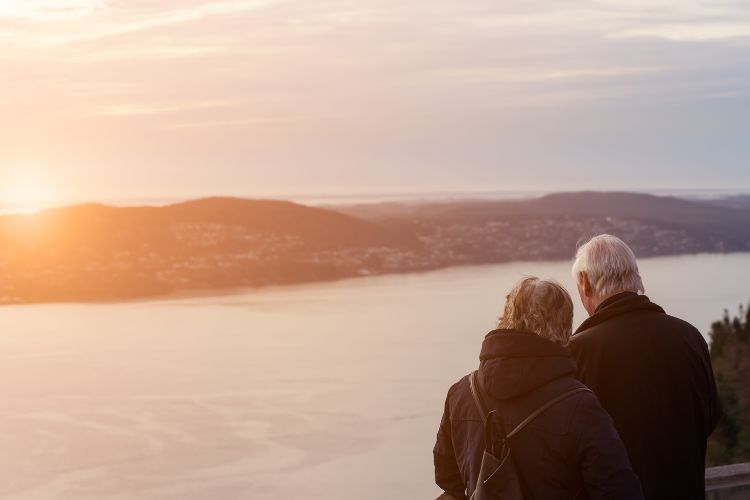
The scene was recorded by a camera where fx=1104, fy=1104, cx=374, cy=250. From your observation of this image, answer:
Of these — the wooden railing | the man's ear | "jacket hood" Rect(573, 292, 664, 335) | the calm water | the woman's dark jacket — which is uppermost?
the man's ear

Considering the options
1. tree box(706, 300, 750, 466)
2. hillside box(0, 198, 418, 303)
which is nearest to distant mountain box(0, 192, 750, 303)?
hillside box(0, 198, 418, 303)

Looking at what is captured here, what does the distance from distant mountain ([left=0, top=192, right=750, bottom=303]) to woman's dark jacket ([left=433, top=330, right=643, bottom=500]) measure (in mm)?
68204

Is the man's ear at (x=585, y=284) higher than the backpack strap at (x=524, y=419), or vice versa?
the man's ear at (x=585, y=284)

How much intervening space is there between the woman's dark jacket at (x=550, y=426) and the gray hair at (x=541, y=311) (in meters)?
0.03

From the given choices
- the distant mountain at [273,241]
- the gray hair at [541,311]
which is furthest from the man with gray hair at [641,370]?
the distant mountain at [273,241]

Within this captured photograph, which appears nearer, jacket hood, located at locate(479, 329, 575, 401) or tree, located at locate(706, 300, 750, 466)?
jacket hood, located at locate(479, 329, 575, 401)

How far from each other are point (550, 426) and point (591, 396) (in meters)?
0.09

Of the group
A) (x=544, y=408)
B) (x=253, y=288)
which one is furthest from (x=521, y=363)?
(x=253, y=288)

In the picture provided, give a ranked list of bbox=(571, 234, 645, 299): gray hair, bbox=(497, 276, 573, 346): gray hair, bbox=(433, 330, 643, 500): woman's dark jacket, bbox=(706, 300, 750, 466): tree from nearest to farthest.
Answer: bbox=(433, 330, 643, 500): woman's dark jacket, bbox=(497, 276, 573, 346): gray hair, bbox=(571, 234, 645, 299): gray hair, bbox=(706, 300, 750, 466): tree

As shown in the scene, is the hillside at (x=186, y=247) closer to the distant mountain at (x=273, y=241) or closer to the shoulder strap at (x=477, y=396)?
the distant mountain at (x=273, y=241)

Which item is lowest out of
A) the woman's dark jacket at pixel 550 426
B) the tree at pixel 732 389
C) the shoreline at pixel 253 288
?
the shoreline at pixel 253 288

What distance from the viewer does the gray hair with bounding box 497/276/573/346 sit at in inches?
82.1

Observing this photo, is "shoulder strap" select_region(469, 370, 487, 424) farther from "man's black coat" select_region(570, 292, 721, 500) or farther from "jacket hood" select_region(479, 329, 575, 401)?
"man's black coat" select_region(570, 292, 721, 500)

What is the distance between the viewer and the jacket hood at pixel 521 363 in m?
2.04
